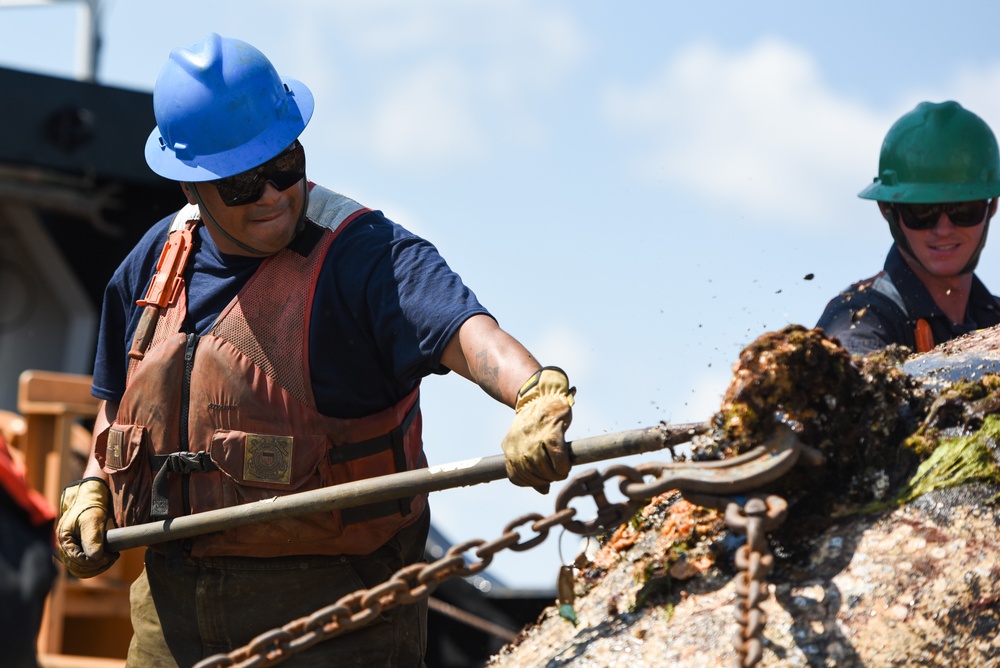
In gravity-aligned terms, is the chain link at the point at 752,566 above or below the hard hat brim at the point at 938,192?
below

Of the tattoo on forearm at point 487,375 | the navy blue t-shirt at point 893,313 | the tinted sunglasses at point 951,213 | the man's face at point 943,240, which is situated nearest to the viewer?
the tattoo on forearm at point 487,375

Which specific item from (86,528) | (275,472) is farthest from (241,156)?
(86,528)

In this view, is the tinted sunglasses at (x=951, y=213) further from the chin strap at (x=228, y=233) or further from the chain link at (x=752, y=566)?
the chain link at (x=752, y=566)

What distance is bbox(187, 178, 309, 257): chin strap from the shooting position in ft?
11.3

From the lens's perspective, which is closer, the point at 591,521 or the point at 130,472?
the point at 591,521

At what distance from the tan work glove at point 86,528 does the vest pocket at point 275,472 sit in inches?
19.4

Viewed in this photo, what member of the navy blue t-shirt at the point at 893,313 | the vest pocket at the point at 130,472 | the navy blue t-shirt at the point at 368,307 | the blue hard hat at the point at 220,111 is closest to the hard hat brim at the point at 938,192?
the navy blue t-shirt at the point at 893,313

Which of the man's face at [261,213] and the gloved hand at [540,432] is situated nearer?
the gloved hand at [540,432]

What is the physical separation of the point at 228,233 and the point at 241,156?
0.69 feet

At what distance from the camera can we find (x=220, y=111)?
352cm

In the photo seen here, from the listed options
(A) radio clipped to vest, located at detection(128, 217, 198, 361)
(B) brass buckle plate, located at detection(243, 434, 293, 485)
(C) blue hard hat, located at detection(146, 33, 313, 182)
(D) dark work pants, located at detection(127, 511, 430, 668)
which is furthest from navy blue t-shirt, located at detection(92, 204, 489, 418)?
(D) dark work pants, located at detection(127, 511, 430, 668)

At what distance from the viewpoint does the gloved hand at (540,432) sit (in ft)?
8.94

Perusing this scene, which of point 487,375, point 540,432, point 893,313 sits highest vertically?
point 893,313

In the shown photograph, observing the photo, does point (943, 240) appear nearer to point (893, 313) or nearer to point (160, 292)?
point (893, 313)
